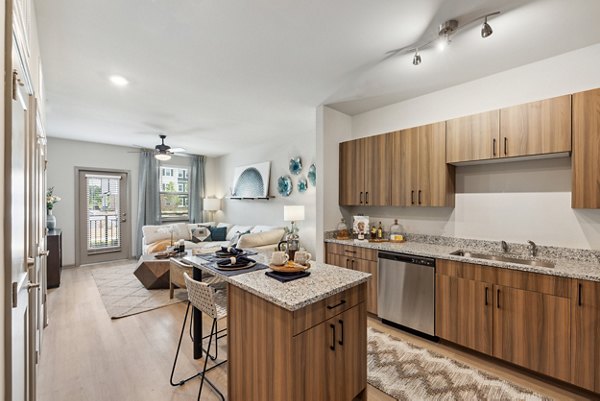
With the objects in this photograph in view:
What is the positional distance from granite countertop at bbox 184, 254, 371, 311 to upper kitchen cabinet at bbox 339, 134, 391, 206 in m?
1.70

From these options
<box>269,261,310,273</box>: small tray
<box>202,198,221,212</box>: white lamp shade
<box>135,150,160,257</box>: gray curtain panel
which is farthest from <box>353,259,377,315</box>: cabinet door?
<box>135,150,160,257</box>: gray curtain panel

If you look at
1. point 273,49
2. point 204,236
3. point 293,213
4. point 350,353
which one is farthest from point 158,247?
point 350,353

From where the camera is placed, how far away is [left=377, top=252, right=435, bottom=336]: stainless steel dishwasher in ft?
8.97

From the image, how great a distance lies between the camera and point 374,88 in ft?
10.2

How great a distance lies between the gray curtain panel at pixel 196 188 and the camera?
7.49 metres

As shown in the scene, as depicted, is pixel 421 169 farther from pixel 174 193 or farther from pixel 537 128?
pixel 174 193

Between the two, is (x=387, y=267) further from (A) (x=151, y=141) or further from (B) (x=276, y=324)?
(A) (x=151, y=141)

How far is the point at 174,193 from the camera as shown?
7281 millimetres

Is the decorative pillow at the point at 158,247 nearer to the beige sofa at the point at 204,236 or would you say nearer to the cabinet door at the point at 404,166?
the beige sofa at the point at 204,236

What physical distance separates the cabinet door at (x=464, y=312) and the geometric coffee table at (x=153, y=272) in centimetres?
378

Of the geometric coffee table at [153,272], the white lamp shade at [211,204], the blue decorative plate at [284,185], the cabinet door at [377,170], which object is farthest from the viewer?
the white lamp shade at [211,204]

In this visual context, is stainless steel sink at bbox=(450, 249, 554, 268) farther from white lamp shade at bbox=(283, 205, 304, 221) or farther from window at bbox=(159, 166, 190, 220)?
window at bbox=(159, 166, 190, 220)

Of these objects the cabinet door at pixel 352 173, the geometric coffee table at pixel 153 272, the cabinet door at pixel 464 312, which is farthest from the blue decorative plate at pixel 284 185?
the cabinet door at pixel 464 312

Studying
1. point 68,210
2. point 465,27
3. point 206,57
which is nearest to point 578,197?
point 465,27
